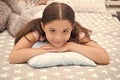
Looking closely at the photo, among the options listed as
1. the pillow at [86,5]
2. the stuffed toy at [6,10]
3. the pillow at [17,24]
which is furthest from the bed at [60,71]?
the pillow at [86,5]

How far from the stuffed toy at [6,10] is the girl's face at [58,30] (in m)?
0.71

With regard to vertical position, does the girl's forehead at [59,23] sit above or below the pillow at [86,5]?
above

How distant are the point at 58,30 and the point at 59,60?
18cm

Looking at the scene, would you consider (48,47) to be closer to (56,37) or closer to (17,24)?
(56,37)

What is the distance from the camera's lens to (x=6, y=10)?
2.05m

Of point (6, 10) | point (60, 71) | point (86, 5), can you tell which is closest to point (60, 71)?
point (60, 71)

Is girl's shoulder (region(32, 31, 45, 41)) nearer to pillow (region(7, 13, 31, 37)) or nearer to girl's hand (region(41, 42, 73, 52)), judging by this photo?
girl's hand (region(41, 42, 73, 52))

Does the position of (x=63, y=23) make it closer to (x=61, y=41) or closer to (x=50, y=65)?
(x=61, y=41)

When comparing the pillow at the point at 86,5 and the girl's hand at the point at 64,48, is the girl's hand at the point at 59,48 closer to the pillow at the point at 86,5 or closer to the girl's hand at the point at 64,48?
the girl's hand at the point at 64,48

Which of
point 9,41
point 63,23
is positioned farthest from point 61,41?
point 9,41

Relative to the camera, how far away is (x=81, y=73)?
4.45 feet

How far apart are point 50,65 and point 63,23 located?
0.26m

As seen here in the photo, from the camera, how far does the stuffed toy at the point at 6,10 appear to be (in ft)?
6.57

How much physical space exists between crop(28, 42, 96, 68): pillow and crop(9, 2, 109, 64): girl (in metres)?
0.03
